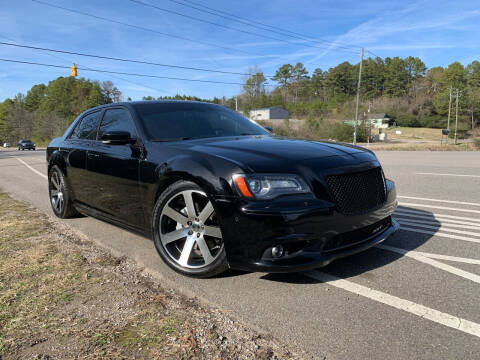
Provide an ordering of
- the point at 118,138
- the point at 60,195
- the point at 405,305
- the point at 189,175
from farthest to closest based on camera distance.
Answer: the point at 60,195 → the point at 118,138 → the point at 189,175 → the point at 405,305

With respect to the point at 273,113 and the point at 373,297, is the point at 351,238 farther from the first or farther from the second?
the point at 273,113

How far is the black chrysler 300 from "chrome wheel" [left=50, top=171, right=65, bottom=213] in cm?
135

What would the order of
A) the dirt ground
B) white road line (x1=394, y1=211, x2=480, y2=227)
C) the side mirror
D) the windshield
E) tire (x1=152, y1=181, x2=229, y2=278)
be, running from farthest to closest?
white road line (x1=394, y1=211, x2=480, y2=227) < the windshield < the side mirror < tire (x1=152, y1=181, x2=229, y2=278) < the dirt ground

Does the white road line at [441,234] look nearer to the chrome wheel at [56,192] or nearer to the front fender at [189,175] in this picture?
the front fender at [189,175]

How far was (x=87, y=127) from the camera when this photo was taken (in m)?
4.80

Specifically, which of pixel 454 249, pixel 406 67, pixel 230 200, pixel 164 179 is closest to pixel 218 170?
pixel 230 200

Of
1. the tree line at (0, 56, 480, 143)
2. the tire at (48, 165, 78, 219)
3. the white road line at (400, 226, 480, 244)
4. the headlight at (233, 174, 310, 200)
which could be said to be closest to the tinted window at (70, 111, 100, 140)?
the tire at (48, 165, 78, 219)

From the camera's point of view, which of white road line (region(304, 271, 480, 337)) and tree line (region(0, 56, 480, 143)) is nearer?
white road line (region(304, 271, 480, 337))

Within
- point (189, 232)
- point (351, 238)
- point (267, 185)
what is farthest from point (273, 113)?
point (267, 185)

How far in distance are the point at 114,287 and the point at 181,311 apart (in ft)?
2.36

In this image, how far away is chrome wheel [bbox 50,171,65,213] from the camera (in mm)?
5227

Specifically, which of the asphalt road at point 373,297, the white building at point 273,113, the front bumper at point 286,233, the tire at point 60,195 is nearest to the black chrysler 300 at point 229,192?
the front bumper at point 286,233

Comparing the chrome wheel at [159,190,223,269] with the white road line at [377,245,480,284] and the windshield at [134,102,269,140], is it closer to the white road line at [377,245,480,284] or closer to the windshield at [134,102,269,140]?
the windshield at [134,102,269,140]

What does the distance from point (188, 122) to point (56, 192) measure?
9.25ft
